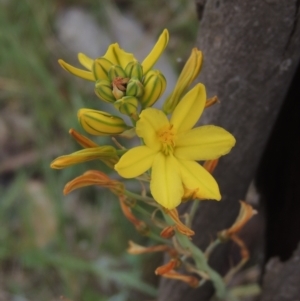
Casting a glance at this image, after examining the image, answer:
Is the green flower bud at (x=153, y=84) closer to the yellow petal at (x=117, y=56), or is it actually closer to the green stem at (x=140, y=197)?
the yellow petal at (x=117, y=56)

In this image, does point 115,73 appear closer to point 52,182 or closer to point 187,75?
point 187,75

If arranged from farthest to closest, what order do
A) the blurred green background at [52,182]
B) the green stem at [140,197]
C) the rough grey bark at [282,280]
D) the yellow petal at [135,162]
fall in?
the blurred green background at [52,182] → the rough grey bark at [282,280] → the green stem at [140,197] → the yellow petal at [135,162]

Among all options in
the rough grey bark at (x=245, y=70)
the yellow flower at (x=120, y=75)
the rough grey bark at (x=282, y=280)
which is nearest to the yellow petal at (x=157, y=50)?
the yellow flower at (x=120, y=75)

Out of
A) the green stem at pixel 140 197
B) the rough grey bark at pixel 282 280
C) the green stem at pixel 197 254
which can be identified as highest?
the green stem at pixel 140 197

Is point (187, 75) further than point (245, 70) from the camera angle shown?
No

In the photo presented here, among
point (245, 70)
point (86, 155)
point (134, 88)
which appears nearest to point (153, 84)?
point (134, 88)

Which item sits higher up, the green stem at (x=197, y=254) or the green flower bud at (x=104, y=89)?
the green flower bud at (x=104, y=89)
